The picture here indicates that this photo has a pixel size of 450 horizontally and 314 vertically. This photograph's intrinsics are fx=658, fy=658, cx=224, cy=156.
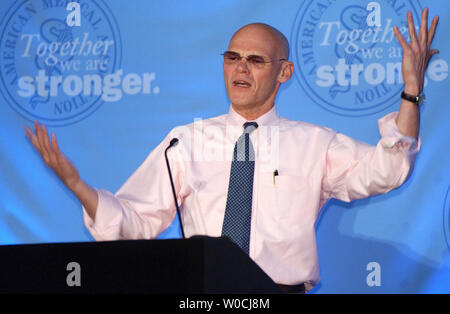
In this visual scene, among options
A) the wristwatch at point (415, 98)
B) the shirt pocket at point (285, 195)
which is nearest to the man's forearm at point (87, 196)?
the shirt pocket at point (285, 195)

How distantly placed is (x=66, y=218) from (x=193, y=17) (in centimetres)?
120

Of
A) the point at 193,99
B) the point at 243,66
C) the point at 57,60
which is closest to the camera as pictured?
the point at 243,66

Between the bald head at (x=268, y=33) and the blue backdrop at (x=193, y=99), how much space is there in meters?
0.23

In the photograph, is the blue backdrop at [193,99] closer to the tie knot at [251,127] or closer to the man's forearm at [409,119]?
the tie knot at [251,127]

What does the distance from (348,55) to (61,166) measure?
1515 mm

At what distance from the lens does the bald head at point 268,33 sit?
2852 mm

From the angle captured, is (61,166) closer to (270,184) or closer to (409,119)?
(270,184)

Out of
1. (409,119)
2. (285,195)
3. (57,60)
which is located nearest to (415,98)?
(409,119)

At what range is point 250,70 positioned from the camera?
283cm

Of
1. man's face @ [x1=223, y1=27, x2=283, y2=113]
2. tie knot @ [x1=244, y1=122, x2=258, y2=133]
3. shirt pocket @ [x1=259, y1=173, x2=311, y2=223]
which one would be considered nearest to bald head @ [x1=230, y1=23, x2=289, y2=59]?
man's face @ [x1=223, y1=27, x2=283, y2=113]
